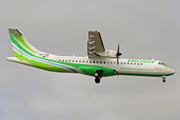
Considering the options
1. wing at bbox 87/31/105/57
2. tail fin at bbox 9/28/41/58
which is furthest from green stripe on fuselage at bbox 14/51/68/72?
wing at bbox 87/31/105/57

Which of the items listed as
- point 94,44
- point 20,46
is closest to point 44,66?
point 20,46

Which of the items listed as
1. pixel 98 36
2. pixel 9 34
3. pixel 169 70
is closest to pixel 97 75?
pixel 98 36

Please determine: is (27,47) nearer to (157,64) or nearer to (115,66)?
(115,66)

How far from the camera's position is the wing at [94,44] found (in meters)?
36.8

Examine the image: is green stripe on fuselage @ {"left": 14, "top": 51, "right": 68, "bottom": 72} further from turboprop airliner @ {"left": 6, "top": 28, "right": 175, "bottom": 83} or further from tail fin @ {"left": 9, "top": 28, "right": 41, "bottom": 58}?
tail fin @ {"left": 9, "top": 28, "right": 41, "bottom": 58}

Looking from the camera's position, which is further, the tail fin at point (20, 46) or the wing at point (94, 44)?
the tail fin at point (20, 46)

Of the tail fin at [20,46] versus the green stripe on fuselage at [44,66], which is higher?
the tail fin at [20,46]

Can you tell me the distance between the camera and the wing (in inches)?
1448

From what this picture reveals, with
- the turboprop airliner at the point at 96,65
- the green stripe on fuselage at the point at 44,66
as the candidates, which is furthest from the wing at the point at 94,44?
the green stripe on fuselage at the point at 44,66

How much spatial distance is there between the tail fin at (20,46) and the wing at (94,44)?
821 cm

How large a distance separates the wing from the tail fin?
26.9 ft

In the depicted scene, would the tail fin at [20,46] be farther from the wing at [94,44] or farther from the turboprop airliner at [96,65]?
the wing at [94,44]

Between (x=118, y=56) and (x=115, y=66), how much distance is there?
1739 mm

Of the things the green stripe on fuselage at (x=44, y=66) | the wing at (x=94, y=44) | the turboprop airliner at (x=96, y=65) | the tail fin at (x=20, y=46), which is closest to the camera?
the wing at (x=94, y=44)
